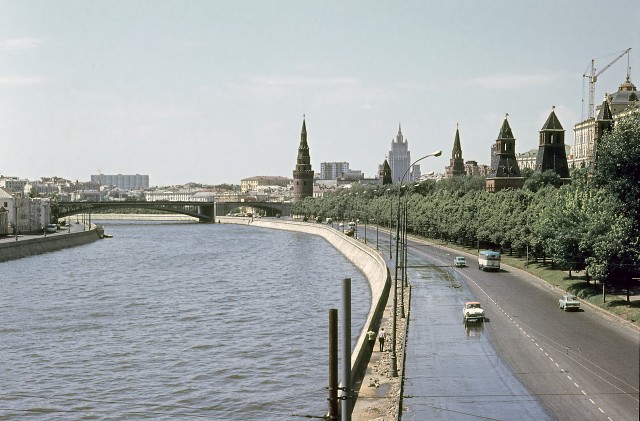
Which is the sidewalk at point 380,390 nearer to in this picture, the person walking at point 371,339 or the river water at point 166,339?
the person walking at point 371,339

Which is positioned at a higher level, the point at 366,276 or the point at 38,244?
the point at 38,244

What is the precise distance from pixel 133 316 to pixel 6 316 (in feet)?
32.3

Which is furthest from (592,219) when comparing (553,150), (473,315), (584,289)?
(553,150)

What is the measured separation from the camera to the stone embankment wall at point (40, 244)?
10781cm

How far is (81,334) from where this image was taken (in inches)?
2087

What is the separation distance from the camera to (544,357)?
126 ft

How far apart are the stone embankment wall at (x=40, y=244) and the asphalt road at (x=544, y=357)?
67979 millimetres

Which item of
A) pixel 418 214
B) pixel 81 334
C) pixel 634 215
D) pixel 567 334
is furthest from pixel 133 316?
pixel 418 214

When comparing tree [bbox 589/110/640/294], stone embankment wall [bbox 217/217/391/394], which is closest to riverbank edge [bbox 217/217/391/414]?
stone embankment wall [bbox 217/217/391/394]

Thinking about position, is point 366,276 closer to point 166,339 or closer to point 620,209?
point 620,209

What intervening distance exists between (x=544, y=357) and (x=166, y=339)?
2501 centimetres

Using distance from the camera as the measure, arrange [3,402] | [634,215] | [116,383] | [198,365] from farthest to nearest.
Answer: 1. [634,215]
2. [198,365]
3. [116,383]
4. [3,402]

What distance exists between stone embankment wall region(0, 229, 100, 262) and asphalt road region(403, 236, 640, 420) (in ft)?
223

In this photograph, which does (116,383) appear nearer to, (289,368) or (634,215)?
(289,368)
